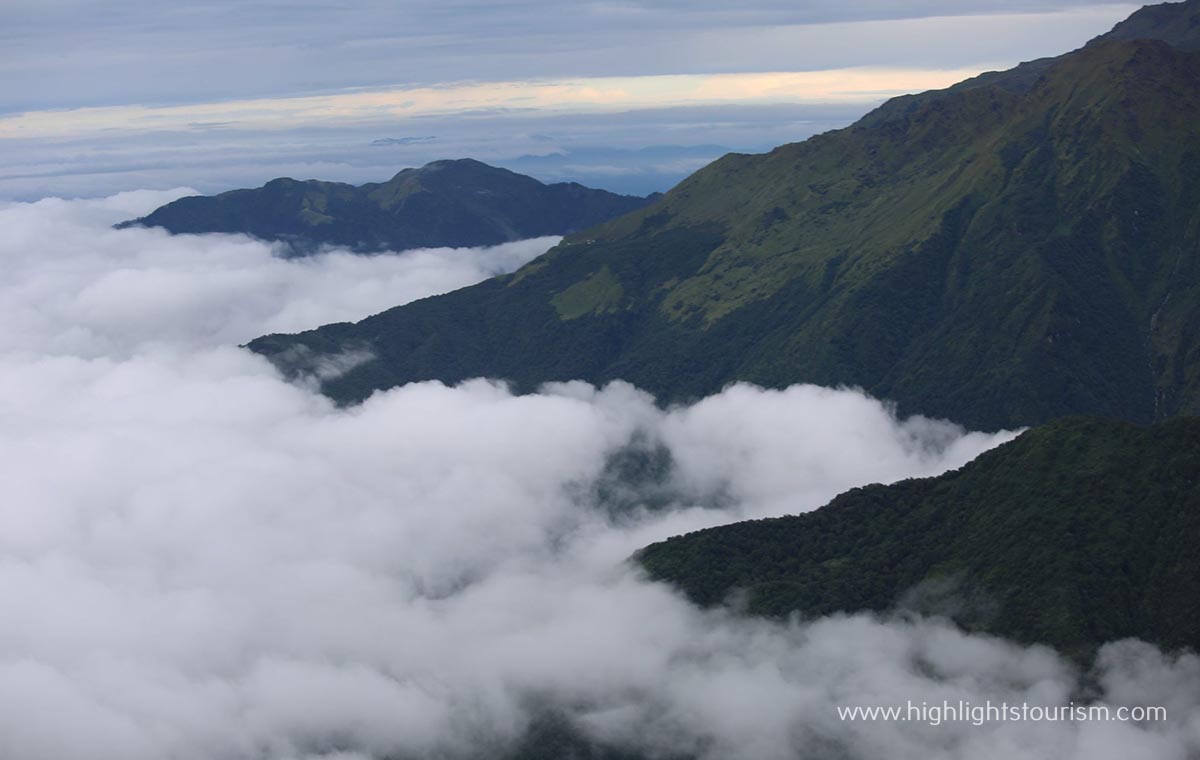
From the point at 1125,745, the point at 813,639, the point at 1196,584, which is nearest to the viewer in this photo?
the point at 1125,745

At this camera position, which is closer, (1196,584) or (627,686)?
(1196,584)

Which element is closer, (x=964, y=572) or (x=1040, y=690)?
(x=1040, y=690)

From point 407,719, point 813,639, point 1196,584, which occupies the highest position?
point 1196,584

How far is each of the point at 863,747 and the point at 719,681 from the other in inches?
1006

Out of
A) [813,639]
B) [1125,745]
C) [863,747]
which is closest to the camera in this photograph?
[1125,745]

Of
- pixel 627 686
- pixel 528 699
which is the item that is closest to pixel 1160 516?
pixel 627 686

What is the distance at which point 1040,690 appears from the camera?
555 ft

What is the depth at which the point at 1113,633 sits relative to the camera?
178000 mm

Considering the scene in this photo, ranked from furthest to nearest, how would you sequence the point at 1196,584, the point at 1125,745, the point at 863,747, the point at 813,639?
the point at 813,639 → the point at 1196,584 → the point at 863,747 → the point at 1125,745

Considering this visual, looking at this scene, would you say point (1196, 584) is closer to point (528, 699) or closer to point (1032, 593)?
point (1032, 593)

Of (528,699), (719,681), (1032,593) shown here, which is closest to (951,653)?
(1032,593)

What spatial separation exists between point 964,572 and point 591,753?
57844 millimetres

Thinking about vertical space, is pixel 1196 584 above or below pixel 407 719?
above

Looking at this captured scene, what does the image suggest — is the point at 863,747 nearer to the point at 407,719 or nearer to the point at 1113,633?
the point at 1113,633
